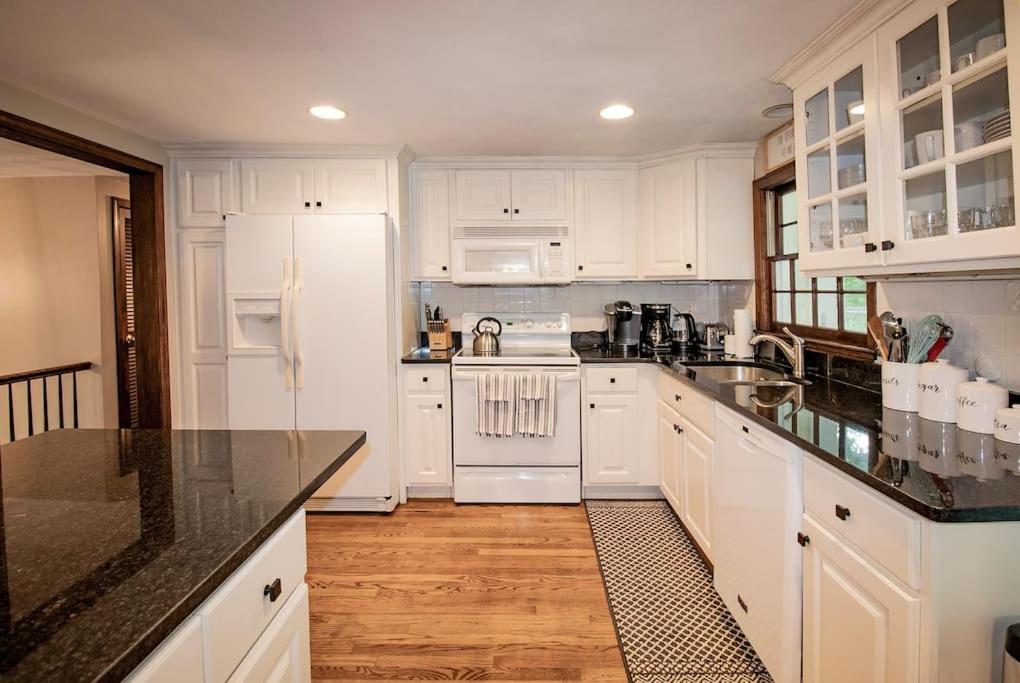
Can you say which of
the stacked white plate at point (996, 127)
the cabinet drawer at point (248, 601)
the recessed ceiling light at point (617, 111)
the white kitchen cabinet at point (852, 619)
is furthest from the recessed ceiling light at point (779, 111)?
the cabinet drawer at point (248, 601)

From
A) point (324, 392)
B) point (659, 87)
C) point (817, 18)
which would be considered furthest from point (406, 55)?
point (324, 392)

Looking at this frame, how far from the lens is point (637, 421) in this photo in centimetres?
334

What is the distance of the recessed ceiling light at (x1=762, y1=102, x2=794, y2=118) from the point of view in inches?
106

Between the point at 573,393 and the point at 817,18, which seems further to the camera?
the point at 573,393

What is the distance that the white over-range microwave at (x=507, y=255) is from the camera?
352 centimetres

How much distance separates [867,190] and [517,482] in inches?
93.1

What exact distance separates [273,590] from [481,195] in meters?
2.90

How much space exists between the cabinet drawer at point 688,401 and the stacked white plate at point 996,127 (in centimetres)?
123

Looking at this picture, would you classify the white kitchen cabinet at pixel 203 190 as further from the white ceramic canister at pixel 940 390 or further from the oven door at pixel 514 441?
the white ceramic canister at pixel 940 390

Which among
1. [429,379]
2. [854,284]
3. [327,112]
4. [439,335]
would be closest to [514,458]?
[429,379]

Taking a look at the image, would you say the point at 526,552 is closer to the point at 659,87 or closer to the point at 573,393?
the point at 573,393

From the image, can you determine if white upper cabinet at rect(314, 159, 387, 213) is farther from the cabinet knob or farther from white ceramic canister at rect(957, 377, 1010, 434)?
white ceramic canister at rect(957, 377, 1010, 434)

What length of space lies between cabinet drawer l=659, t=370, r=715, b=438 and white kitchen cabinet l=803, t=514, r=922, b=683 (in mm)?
826

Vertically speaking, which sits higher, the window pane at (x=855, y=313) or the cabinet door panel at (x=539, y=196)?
the cabinet door panel at (x=539, y=196)
